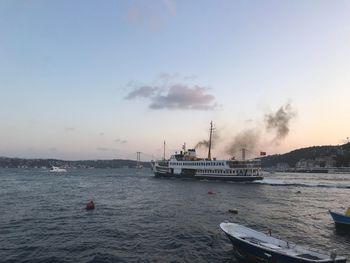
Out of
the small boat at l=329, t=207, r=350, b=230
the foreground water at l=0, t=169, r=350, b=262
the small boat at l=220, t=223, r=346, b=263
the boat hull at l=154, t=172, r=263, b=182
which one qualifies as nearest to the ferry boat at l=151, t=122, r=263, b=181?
the boat hull at l=154, t=172, r=263, b=182

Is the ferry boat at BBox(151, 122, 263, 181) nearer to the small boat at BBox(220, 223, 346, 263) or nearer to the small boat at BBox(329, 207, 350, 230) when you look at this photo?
the small boat at BBox(329, 207, 350, 230)

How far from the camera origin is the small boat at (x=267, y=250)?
22.2 metres

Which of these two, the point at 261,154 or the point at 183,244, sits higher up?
the point at 261,154

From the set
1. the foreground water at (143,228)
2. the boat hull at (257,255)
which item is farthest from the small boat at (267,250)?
the foreground water at (143,228)

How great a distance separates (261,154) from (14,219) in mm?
89716

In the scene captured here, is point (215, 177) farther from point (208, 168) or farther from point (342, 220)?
point (342, 220)

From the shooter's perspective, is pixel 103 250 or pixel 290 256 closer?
pixel 290 256

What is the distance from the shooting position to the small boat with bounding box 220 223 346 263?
22.2 metres

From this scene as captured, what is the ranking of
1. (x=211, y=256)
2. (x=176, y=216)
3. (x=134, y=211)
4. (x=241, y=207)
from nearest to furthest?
(x=211, y=256) < (x=176, y=216) < (x=134, y=211) < (x=241, y=207)

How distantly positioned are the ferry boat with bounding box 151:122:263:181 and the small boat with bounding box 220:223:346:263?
83.7 meters

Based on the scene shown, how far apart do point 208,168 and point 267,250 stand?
315ft

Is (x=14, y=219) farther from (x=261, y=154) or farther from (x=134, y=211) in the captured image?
(x=261, y=154)

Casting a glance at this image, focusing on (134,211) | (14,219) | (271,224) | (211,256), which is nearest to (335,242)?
(271,224)

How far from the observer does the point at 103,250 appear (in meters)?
30.2
